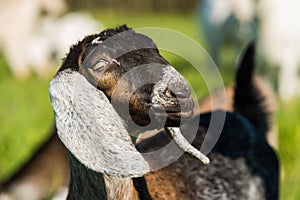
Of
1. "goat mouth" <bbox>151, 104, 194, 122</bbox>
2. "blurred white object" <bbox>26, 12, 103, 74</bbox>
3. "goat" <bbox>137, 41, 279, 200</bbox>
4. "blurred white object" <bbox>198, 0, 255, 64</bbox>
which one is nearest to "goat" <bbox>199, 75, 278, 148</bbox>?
"goat" <bbox>137, 41, 279, 200</bbox>

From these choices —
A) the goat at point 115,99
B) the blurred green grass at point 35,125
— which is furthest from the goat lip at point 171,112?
the blurred green grass at point 35,125

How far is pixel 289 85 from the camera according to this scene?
13492mm

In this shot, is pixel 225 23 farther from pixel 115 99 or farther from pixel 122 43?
pixel 115 99

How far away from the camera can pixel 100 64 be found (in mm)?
3777

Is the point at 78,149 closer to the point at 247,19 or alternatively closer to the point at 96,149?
the point at 96,149

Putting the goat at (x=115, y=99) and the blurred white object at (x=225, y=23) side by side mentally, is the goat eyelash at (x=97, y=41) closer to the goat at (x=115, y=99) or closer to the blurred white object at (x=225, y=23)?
the goat at (x=115, y=99)

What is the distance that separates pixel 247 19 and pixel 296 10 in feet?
5.23

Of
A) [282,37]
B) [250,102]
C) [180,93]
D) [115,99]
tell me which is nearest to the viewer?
[180,93]

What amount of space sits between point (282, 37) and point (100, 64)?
9.71m

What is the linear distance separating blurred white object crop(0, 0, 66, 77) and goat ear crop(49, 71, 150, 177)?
15236mm

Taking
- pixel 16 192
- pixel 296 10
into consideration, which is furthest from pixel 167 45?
pixel 296 10

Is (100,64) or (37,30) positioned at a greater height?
(100,64)

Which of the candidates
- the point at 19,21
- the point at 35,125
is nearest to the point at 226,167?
the point at 35,125

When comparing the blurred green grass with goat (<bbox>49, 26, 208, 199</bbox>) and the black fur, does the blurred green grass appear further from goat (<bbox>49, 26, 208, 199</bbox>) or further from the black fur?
goat (<bbox>49, 26, 208, 199</bbox>)
